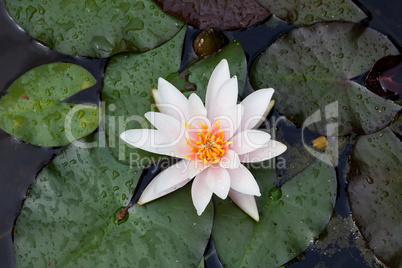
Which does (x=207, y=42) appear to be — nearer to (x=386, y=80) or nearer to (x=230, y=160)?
(x=230, y=160)

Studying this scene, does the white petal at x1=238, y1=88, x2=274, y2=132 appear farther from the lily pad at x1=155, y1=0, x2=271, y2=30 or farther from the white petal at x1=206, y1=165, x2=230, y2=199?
the lily pad at x1=155, y1=0, x2=271, y2=30

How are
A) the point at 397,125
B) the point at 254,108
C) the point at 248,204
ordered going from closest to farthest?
the point at 254,108 → the point at 248,204 → the point at 397,125

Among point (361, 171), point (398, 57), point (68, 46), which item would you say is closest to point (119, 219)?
point (68, 46)

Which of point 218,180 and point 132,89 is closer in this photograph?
point 218,180

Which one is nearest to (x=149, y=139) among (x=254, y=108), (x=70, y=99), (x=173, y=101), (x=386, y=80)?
(x=173, y=101)

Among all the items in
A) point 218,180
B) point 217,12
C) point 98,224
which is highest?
point 217,12

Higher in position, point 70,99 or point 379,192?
point 70,99

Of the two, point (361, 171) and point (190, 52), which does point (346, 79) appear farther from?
point (190, 52)
